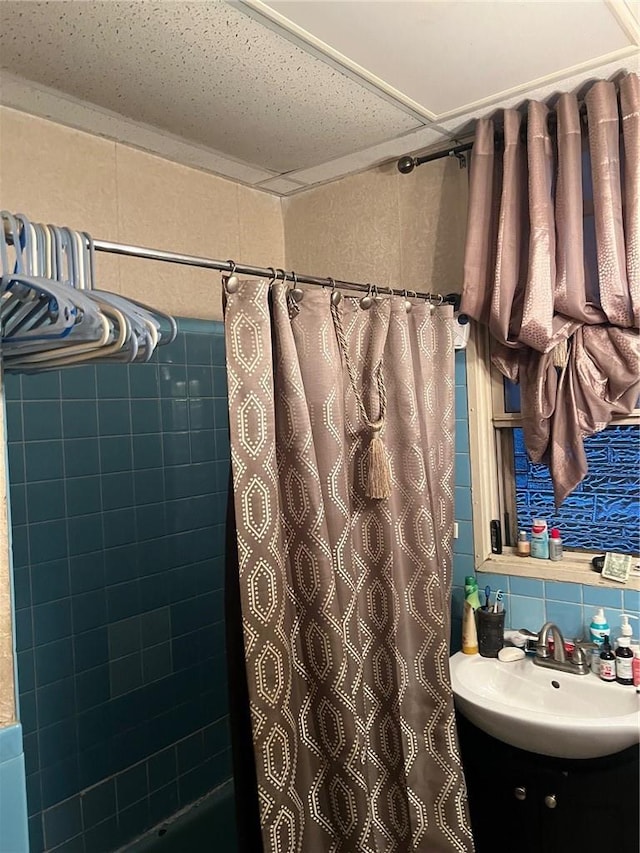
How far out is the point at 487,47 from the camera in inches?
62.1

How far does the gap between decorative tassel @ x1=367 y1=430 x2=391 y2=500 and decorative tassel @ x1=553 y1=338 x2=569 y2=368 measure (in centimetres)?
60

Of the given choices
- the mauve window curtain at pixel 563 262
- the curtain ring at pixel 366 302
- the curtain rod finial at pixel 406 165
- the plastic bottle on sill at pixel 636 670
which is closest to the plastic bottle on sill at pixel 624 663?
the plastic bottle on sill at pixel 636 670

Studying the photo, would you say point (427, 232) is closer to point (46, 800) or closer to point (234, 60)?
point (234, 60)

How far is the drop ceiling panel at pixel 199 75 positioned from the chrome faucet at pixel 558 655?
154 cm

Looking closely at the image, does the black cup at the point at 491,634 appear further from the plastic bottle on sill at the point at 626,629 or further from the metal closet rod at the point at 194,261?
the metal closet rod at the point at 194,261

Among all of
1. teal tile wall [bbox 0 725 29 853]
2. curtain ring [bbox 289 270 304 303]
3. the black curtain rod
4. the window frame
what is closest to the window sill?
the window frame

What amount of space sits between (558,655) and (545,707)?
15cm

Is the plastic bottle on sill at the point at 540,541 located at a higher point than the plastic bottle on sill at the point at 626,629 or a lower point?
higher

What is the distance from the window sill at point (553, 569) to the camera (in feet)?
6.14

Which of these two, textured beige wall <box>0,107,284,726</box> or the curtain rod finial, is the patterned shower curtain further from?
textured beige wall <box>0,107,284,726</box>

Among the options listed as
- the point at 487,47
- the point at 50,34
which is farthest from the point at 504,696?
the point at 50,34

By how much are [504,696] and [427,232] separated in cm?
145

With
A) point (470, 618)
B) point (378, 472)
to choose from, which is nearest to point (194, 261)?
point (378, 472)

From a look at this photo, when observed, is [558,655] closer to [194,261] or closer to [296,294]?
[296,294]
